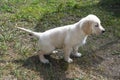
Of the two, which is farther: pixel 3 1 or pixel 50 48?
pixel 3 1

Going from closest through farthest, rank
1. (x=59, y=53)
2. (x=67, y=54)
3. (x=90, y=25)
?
(x=90, y=25) → (x=67, y=54) → (x=59, y=53)

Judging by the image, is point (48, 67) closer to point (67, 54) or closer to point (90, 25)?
point (67, 54)

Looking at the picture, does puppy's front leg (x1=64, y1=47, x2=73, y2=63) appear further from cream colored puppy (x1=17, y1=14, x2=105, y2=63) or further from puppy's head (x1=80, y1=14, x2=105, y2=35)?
puppy's head (x1=80, y1=14, x2=105, y2=35)

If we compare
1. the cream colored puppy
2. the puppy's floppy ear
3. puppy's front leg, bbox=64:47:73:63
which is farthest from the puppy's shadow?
the puppy's floppy ear

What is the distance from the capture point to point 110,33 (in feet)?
24.8

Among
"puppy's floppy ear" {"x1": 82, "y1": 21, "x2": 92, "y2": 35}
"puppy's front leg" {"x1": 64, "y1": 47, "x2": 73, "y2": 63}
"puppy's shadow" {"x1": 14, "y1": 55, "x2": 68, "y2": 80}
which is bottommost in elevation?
"puppy's shadow" {"x1": 14, "y1": 55, "x2": 68, "y2": 80}

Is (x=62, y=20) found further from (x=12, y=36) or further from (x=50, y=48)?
(x=50, y=48)

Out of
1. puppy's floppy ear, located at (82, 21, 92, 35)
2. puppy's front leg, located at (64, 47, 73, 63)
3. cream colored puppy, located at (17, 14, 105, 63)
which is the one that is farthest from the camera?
puppy's front leg, located at (64, 47, 73, 63)

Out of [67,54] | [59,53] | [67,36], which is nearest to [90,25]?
[67,36]

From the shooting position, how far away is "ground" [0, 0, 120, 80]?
19.8ft

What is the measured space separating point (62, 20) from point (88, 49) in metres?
1.53

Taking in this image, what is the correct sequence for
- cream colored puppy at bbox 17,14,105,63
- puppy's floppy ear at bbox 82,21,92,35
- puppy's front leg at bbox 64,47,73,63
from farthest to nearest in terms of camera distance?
puppy's front leg at bbox 64,47,73,63, cream colored puppy at bbox 17,14,105,63, puppy's floppy ear at bbox 82,21,92,35

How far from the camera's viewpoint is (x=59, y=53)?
6.62m

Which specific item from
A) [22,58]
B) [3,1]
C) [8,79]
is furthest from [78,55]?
[3,1]
